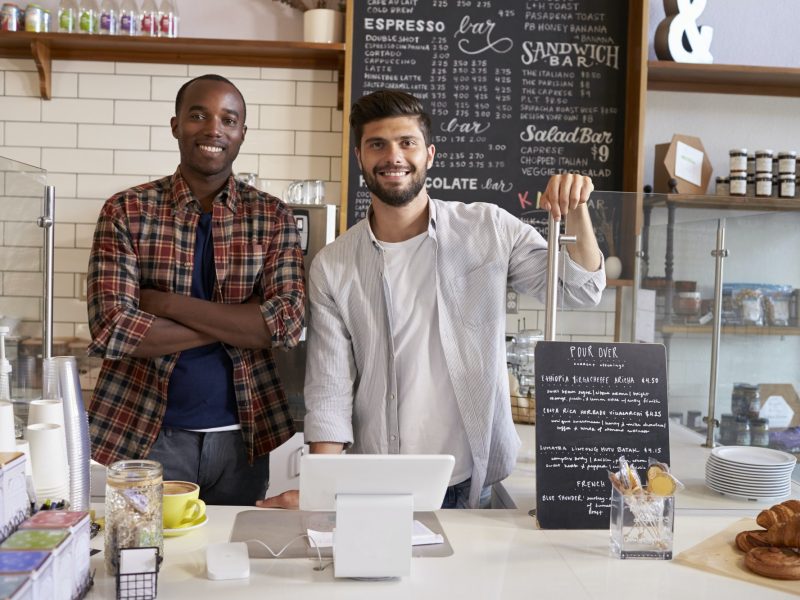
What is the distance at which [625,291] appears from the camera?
2000mm

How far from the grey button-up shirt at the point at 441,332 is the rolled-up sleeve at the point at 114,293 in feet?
1.39

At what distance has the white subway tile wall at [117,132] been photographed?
11.6 feet

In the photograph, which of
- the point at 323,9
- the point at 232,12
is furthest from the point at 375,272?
the point at 232,12

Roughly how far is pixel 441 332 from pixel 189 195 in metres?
0.71

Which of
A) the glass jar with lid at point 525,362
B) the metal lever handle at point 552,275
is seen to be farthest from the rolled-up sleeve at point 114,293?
the glass jar with lid at point 525,362

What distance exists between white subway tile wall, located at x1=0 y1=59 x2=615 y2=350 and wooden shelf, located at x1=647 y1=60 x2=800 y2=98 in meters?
1.39

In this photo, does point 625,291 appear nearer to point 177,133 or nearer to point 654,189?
point 177,133

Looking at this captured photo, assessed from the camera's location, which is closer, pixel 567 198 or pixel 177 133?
pixel 567 198

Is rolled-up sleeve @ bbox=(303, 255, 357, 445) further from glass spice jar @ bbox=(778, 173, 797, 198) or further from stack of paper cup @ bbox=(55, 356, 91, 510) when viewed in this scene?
glass spice jar @ bbox=(778, 173, 797, 198)

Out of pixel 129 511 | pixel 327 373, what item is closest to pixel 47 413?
pixel 129 511

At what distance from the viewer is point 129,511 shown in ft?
4.36

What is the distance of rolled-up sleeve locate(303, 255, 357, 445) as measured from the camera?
1974 millimetres

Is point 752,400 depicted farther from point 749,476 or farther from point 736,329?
point 749,476

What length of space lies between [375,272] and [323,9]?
1789mm
